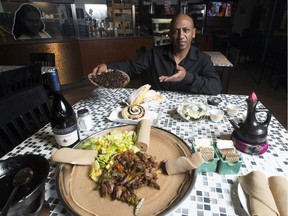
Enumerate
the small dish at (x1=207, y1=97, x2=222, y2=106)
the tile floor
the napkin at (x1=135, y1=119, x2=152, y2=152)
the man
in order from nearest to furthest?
Result: the napkin at (x1=135, y1=119, x2=152, y2=152) < the small dish at (x1=207, y1=97, x2=222, y2=106) < the man < the tile floor

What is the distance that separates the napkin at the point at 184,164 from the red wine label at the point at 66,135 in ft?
1.45

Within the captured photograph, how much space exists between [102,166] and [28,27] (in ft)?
14.2

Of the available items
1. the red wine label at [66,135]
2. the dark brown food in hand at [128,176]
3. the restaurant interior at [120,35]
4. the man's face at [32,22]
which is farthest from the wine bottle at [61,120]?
the man's face at [32,22]

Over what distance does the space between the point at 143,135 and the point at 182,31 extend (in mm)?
1249

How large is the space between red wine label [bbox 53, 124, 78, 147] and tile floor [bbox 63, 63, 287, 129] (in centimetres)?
293

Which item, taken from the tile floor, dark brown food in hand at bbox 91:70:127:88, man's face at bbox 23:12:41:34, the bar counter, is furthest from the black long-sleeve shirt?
man's face at bbox 23:12:41:34

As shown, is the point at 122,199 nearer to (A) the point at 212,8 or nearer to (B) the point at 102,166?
(B) the point at 102,166

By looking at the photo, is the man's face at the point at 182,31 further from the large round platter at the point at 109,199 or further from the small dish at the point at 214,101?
the large round platter at the point at 109,199

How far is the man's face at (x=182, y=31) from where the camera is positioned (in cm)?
168

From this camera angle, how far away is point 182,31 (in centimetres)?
169

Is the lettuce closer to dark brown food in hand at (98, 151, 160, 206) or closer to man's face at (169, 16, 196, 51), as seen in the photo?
dark brown food in hand at (98, 151, 160, 206)

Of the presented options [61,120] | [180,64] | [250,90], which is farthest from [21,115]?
[250,90]

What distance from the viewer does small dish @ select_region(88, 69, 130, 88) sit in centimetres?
132

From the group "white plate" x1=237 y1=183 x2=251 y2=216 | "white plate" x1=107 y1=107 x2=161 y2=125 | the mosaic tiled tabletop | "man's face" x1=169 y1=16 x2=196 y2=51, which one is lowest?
the mosaic tiled tabletop
